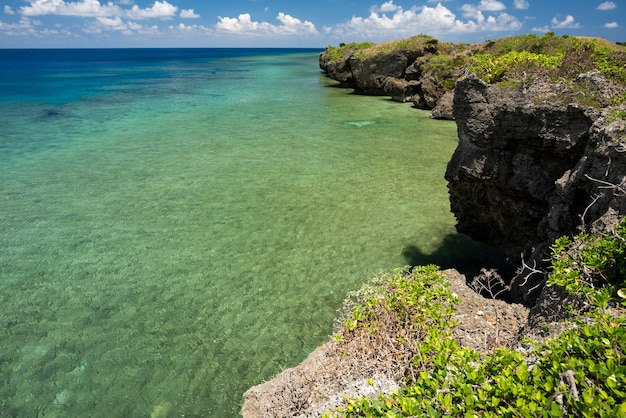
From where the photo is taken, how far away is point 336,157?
1906 cm

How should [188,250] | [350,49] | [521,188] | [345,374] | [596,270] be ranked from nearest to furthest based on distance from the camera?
1. [596,270]
2. [345,374]
3. [521,188]
4. [188,250]
5. [350,49]

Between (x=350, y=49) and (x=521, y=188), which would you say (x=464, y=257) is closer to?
(x=521, y=188)

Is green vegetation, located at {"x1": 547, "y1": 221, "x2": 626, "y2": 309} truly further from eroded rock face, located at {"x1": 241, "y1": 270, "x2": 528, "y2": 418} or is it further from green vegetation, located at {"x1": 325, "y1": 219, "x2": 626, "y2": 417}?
eroded rock face, located at {"x1": 241, "y1": 270, "x2": 528, "y2": 418}

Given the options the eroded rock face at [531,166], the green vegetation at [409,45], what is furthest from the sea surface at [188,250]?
the green vegetation at [409,45]

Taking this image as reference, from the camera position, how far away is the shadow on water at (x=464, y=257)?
10203mm

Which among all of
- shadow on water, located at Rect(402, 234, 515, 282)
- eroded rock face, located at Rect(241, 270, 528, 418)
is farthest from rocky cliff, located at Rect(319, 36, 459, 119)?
eroded rock face, located at Rect(241, 270, 528, 418)

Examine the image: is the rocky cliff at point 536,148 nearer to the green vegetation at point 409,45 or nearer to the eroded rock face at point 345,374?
the eroded rock face at point 345,374

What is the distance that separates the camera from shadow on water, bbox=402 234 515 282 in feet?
33.5

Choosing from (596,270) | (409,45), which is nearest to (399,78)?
(409,45)

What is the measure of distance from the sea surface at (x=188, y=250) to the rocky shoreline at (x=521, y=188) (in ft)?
6.36

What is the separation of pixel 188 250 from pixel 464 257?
8.08m

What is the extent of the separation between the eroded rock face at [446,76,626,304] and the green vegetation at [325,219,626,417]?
4.43ft

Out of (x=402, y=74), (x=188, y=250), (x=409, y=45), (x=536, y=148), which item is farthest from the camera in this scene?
(x=409, y=45)

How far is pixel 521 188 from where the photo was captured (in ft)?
27.2
